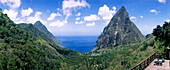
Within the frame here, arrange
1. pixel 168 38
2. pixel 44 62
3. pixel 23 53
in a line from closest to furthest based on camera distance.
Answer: pixel 168 38, pixel 23 53, pixel 44 62

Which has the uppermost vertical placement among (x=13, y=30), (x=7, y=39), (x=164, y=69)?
(x=13, y=30)

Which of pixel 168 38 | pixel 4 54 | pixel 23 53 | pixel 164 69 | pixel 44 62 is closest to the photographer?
pixel 164 69

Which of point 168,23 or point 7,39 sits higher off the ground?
point 7,39

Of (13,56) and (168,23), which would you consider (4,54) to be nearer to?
(13,56)

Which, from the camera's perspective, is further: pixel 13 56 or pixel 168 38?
pixel 13 56

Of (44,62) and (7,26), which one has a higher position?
(7,26)

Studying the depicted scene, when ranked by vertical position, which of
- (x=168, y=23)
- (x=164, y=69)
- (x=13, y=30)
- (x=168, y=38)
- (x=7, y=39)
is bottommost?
(x=164, y=69)

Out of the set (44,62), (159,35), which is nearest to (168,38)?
(159,35)

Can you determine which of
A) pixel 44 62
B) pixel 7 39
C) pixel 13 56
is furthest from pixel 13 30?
pixel 13 56

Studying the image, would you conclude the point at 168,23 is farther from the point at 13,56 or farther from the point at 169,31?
the point at 13,56
